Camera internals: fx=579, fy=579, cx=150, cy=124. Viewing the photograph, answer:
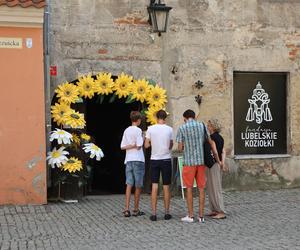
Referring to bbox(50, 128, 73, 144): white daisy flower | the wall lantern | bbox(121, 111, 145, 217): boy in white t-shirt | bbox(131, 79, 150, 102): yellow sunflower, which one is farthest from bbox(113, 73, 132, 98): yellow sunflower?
bbox(121, 111, 145, 217): boy in white t-shirt

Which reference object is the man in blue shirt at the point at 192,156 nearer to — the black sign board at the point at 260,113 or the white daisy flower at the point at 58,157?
the white daisy flower at the point at 58,157

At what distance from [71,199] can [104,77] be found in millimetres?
2490

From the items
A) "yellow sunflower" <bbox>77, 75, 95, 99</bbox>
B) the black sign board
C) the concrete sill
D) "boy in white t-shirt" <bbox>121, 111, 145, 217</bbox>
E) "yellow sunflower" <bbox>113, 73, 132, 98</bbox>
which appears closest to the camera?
"boy in white t-shirt" <bbox>121, 111, 145, 217</bbox>

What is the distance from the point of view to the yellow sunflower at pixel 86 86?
37.5 ft

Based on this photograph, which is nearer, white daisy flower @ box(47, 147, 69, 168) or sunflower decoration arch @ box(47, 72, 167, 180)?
white daisy flower @ box(47, 147, 69, 168)

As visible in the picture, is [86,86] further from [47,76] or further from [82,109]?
[47,76]

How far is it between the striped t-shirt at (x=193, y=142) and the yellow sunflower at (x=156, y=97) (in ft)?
8.86

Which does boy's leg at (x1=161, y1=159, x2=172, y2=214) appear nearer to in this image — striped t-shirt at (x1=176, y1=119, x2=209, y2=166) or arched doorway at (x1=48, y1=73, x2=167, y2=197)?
striped t-shirt at (x1=176, y1=119, x2=209, y2=166)

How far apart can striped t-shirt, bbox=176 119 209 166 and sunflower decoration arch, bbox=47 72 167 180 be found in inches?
90.8

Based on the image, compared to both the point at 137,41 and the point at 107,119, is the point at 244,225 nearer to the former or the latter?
the point at 137,41

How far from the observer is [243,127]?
1276 cm

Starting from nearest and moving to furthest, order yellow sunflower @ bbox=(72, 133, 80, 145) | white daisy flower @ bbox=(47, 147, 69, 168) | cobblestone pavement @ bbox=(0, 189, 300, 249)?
cobblestone pavement @ bbox=(0, 189, 300, 249) < white daisy flower @ bbox=(47, 147, 69, 168) < yellow sunflower @ bbox=(72, 133, 80, 145)

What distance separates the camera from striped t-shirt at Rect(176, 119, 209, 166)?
358 inches

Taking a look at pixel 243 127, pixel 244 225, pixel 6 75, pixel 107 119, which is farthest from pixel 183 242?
pixel 107 119
